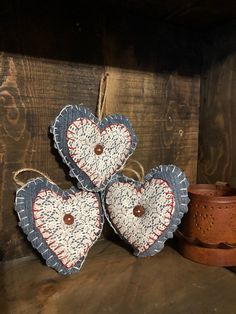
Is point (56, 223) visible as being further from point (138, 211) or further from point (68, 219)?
point (138, 211)

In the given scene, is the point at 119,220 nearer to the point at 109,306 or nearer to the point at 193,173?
the point at 109,306

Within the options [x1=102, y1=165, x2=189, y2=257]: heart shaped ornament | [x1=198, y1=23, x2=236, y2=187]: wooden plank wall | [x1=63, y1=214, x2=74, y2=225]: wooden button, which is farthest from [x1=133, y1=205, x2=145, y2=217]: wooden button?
[x1=198, y1=23, x2=236, y2=187]: wooden plank wall

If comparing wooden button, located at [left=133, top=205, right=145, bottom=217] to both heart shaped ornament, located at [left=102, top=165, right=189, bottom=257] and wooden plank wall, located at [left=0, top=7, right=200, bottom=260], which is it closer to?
heart shaped ornament, located at [left=102, top=165, right=189, bottom=257]

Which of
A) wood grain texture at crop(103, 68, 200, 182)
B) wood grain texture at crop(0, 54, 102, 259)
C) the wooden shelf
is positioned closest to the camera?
the wooden shelf

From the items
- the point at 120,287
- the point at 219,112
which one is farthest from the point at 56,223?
the point at 219,112

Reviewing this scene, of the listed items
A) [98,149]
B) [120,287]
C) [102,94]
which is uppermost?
[102,94]

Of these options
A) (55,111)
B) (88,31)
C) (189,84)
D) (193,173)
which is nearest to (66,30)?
(88,31)

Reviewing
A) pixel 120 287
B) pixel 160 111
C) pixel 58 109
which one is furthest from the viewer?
pixel 160 111
